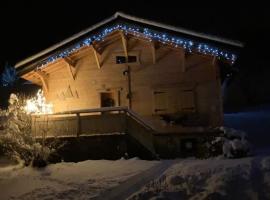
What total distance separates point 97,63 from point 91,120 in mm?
4794

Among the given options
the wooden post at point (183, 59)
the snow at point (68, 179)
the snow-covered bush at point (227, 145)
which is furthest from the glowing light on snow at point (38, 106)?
the snow-covered bush at point (227, 145)

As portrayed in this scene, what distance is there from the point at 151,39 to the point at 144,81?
7.66 feet

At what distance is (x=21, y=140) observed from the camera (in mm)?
16250

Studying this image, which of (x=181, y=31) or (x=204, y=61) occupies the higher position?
(x=181, y=31)

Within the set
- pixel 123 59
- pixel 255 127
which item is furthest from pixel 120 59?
pixel 255 127

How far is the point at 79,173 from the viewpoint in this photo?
13.3 m

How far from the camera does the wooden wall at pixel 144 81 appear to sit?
64.4 feet

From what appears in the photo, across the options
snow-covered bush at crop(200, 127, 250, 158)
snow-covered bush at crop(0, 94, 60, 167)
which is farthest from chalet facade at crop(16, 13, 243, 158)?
snow-covered bush at crop(0, 94, 60, 167)

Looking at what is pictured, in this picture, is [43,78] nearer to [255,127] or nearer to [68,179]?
[68,179]

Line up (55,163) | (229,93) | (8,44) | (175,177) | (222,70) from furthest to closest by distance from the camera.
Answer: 1. (8,44)
2. (229,93)
3. (222,70)
4. (55,163)
5. (175,177)

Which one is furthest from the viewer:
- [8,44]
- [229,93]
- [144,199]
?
[8,44]

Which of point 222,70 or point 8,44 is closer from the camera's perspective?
point 222,70

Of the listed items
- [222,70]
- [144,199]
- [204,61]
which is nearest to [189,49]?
[204,61]

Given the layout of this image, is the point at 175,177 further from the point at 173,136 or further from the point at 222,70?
the point at 222,70
